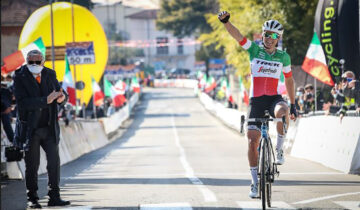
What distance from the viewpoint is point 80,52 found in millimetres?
30969

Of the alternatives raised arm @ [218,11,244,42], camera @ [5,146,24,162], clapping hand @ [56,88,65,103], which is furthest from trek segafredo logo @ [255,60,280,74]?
camera @ [5,146,24,162]

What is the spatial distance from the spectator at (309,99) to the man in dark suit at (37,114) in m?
16.4

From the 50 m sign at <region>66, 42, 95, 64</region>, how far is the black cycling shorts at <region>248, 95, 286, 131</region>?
20.8 meters

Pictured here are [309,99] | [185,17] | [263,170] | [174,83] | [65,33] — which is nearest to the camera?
[263,170]

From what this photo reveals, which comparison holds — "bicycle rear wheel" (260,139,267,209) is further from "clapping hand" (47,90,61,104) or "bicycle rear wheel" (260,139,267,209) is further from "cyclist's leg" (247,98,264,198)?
"clapping hand" (47,90,61,104)

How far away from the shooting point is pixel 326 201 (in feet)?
32.6

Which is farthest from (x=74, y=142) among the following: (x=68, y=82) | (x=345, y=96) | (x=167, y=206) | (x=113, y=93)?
(x=113, y=93)

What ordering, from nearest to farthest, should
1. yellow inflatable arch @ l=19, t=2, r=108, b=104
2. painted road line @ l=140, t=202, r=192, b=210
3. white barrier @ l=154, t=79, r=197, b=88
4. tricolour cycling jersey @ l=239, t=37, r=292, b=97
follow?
painted road line @ l=140, t=202, r=192, b=210 → tricolour cycling jersey @ l=239, t=37, r=292, b=97 → yellow inflatable arch @ l=19, t=2, r=108, b=104 → white barrier @ l=154, t=79, r=197, b=88

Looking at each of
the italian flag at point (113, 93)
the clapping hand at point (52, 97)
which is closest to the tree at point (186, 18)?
the italian flag at point (113, 93)

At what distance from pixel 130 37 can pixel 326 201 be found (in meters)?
148

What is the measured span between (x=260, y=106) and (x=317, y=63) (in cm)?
1367

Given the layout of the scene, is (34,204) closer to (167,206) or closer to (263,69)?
(167,206)

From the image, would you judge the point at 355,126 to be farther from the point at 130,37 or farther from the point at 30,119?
the point at 130,37

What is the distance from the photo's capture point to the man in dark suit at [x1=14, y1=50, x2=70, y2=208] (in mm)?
9945
